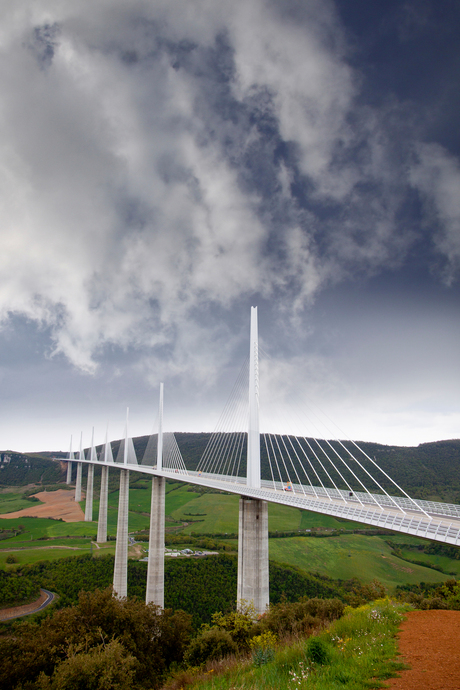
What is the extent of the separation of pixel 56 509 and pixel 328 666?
107 metres

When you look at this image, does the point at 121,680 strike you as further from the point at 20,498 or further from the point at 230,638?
the point at 20,498

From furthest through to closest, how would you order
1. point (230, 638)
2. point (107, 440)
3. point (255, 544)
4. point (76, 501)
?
point (76, 501) → point (107, 440) → point (255, 544) → point (230, 638)

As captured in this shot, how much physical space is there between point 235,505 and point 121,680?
86.9 metres

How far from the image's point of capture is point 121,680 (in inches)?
397

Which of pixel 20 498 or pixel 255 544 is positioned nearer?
pixel 255 544

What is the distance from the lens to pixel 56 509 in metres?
93.4

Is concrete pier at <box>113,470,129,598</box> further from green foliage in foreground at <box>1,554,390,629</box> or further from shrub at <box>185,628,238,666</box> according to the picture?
shrub at <box>185,628,238,666</box>

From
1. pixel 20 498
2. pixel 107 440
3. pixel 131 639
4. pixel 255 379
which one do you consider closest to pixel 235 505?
pixel 107 440

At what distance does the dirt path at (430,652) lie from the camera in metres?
5.55

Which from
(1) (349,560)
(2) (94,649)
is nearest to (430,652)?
(2) (94,649)

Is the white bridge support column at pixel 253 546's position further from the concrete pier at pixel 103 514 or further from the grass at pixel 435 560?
the grass at pixel 435 560

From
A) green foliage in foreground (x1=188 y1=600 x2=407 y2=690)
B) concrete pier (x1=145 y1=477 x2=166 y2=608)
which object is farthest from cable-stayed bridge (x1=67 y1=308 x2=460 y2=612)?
green foliage in foreground (x1=188 y1=600 x2=407 y2=690)

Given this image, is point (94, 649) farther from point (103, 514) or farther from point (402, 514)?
point (103, 514)

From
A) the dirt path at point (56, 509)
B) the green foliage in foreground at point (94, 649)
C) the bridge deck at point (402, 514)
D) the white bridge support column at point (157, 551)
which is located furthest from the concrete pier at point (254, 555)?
the dirt path at point (56, 509)
